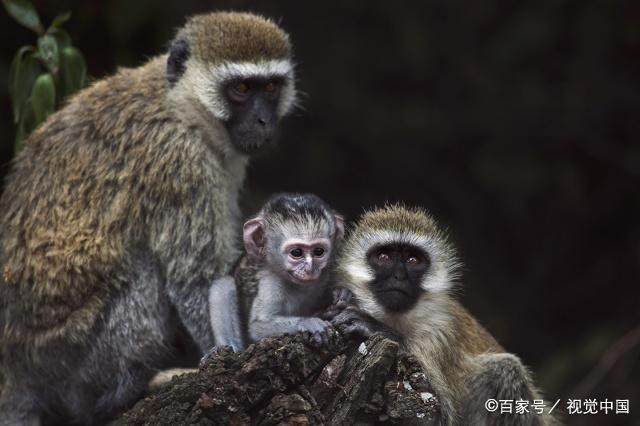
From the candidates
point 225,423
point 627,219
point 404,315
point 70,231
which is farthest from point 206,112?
point 627,219

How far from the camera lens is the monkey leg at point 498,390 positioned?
6297 mm

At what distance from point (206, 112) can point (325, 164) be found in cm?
314

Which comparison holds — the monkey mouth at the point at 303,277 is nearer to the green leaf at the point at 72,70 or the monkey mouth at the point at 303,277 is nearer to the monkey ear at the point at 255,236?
the monkey ear at the point at 255,236

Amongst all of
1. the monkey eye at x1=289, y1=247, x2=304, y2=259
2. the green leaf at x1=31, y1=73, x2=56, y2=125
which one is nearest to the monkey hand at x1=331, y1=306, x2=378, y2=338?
the monkey eye at x1=289, y1=247, x2=304, y2=259

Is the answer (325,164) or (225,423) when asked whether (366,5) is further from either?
(225,423)

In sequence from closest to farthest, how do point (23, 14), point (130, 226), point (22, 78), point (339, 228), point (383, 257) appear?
1. point (383, 257)
2. point (339, 228)
3. point (130, 226)
4. point (23, 14)
5. point (22, 78)

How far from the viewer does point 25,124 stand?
773 cm

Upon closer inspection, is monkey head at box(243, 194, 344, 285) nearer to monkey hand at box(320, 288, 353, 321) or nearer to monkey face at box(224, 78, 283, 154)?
monkey hand at box(320, 288, 353, 321)

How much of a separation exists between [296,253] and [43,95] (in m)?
2.11

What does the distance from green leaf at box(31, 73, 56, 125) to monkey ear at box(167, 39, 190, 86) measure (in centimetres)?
74

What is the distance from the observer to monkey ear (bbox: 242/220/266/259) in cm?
642

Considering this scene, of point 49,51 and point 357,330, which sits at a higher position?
point 49,51

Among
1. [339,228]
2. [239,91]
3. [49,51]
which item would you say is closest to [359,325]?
[339,228]

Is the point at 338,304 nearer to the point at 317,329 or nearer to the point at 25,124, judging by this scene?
A: the point at 317,329
